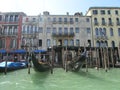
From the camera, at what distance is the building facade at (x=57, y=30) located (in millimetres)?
28531

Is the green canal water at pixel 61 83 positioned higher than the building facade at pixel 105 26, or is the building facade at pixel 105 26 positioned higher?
the building facade at pixel 105 26

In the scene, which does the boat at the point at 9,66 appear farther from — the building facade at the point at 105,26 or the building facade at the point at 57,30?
the building facade at the point at 105,26

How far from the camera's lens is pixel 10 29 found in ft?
95.3

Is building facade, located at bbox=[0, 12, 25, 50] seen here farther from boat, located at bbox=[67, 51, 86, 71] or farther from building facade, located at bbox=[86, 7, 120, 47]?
boat, located at bbox=[67, 51, 86, 71]

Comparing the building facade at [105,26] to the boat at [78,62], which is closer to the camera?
the boat at [78,62]

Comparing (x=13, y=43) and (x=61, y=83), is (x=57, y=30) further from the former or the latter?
(x=61, y=83)

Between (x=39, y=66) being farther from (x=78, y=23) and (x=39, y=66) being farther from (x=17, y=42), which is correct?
(x=78, y=23)

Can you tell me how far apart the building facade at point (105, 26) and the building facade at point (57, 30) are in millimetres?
1047

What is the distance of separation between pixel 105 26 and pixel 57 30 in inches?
330

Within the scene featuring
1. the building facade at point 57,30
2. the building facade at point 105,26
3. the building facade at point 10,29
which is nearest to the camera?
the building facade at point 10,29

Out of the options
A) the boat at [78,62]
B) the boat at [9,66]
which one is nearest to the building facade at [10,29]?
the boat at [9,66]

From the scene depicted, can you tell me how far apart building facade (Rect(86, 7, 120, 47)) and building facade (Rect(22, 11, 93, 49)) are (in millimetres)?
1047

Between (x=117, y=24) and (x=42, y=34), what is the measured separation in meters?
13.2

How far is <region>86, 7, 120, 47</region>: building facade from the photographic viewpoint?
95.1ft
